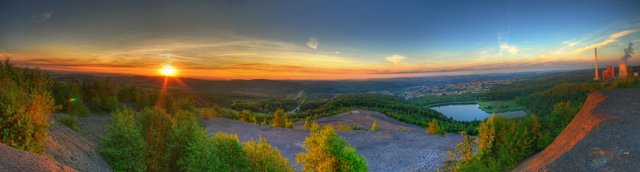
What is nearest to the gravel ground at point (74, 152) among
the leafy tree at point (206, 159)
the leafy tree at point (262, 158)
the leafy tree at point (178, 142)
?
the leafy tree at point (178, 142)

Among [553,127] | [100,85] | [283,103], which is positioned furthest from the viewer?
[283,103]

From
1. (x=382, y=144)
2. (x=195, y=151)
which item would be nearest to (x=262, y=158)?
(x=195, y=151)

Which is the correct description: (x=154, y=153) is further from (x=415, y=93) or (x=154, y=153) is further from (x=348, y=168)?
(x=415, y=93)

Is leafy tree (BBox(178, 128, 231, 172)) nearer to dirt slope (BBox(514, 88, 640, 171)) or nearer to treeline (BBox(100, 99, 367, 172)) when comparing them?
treeline (BBox(100, 99, 367, 172))

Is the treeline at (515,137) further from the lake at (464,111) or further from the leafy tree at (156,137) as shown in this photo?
the lake at (464,111)

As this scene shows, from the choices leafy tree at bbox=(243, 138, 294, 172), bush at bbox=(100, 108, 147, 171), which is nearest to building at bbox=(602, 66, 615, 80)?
leafy tree at bbox=(243, 138, 294, 172)

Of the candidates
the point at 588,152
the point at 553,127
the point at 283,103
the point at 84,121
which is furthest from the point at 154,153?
the point at 283,103
